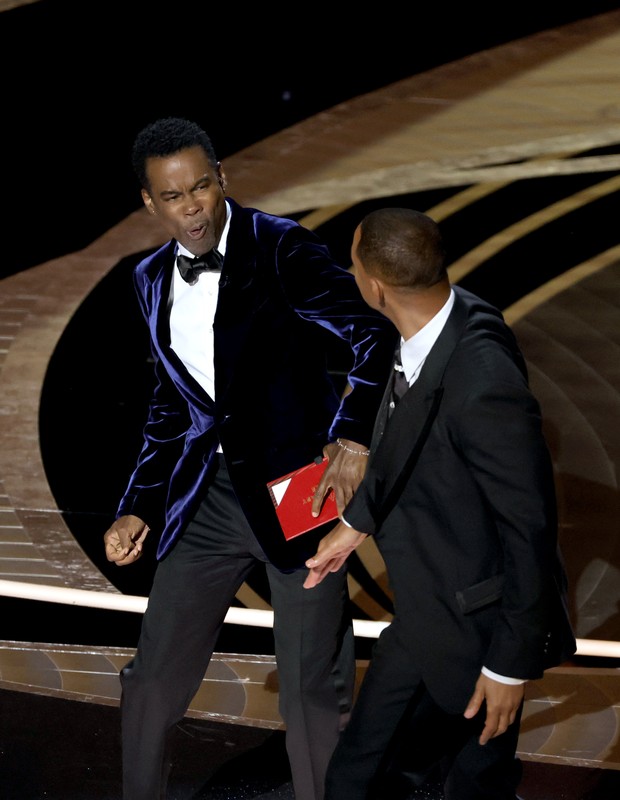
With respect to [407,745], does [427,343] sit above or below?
above

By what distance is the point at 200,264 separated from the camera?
2312 millimetres

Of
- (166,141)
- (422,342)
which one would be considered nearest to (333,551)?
(422,342)

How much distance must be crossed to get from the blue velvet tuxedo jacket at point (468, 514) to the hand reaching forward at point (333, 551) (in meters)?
0.04

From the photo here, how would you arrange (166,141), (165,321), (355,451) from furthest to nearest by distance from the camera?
(165,321)
(166,141)
(355,451)

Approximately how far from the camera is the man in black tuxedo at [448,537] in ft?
5.74

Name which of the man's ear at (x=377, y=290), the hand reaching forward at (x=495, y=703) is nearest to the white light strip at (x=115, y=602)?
the hand reaching forward at (x=495, y=703)

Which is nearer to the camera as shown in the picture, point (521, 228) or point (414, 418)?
point (414, 418)

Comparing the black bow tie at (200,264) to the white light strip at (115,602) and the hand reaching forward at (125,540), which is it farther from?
the white light strip at (115,602)

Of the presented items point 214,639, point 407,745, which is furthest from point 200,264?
point 407,745

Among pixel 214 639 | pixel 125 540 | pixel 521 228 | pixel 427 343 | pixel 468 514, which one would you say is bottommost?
pixel 521 228

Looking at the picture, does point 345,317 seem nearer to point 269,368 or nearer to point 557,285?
point 269,368

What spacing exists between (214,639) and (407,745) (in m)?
0.52

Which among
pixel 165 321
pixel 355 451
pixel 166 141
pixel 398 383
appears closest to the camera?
pixel 398 383

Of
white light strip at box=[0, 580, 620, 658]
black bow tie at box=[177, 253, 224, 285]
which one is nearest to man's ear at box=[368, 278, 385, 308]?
black bow tie at box=[177, 253, 224, 285]
